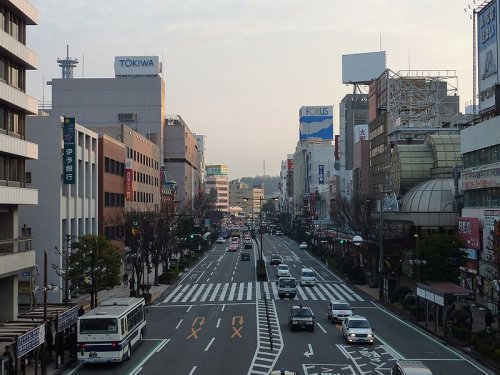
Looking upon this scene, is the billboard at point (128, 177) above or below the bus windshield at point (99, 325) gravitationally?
above

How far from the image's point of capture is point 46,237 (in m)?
53.9

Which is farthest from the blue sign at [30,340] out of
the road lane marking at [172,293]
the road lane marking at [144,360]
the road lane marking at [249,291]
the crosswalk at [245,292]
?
the road lane marking at [249,291]

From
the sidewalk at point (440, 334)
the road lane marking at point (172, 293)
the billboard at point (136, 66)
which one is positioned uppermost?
the billboard at point (136, 66)

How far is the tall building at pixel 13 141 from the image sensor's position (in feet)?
115

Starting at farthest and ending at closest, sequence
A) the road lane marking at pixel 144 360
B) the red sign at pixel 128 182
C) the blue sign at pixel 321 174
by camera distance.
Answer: the blue sign at pixel 321 174
the red sign at pixel 128 182
the road lane marking at pixel 144 360

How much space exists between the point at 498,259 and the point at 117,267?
1002 inches

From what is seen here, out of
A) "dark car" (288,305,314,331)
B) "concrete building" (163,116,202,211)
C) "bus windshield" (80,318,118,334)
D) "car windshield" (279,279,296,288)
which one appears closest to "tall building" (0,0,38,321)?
"bus windshield" (80,318,118,334)

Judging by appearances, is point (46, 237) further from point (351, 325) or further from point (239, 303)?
point (351, 325)

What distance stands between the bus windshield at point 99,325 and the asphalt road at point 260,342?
1.64 metres

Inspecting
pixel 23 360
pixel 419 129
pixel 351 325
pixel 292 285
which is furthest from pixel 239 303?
pixel 419 129

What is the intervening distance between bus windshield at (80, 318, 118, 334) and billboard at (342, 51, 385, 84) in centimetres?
11787

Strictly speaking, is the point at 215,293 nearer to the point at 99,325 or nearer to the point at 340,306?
the point at 340,306

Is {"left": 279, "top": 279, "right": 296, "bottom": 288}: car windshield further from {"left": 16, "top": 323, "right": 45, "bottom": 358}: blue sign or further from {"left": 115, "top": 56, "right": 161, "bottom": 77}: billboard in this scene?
{"left": 115, "top": 56, "right": 161, "bottom": 77}: billboard

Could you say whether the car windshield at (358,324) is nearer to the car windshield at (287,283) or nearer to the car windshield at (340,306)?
the car windshield at (340,306)
